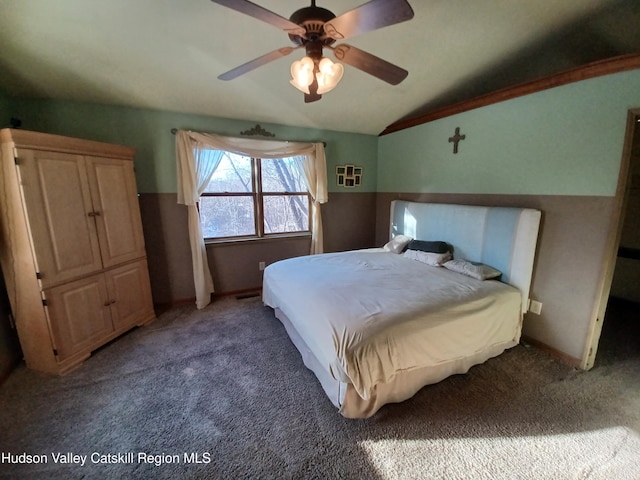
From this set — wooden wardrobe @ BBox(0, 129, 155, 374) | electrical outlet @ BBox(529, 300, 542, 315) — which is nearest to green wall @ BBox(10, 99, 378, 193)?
wooden wardrobe @ BBox(0, 129, 155, 374)

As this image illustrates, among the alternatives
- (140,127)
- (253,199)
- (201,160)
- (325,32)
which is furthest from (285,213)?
(325,32)

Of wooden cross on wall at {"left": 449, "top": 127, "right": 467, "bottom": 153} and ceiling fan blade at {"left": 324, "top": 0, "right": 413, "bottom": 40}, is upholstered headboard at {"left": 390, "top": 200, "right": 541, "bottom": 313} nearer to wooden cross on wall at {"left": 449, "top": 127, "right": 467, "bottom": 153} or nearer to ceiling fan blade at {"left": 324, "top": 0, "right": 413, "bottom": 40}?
wooden cross on wall at {"left": 449, "top": 127, "right": 467, "bottom": 153}

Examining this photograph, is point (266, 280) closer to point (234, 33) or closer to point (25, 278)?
point (25, 278)

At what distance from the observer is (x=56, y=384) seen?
1.88 m

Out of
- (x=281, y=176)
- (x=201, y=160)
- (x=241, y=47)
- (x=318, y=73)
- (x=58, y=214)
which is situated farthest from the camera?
(x=281, y=176)

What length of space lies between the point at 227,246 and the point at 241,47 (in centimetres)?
218

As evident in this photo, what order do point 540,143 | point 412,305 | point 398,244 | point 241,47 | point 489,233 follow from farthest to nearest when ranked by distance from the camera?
1. point 398,244
2. point 489,233
3. point 540,143
4. point 241,47
5. point 412,305

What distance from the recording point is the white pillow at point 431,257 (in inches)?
106

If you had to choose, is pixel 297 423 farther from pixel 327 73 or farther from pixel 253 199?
pixel 253 199

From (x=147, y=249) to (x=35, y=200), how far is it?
121 centimetres

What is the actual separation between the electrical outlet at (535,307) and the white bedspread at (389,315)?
30 cm

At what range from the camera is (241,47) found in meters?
2.06

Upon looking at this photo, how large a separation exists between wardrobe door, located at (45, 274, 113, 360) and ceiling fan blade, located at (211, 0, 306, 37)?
7.62 ft

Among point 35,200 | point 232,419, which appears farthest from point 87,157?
point 232,419
